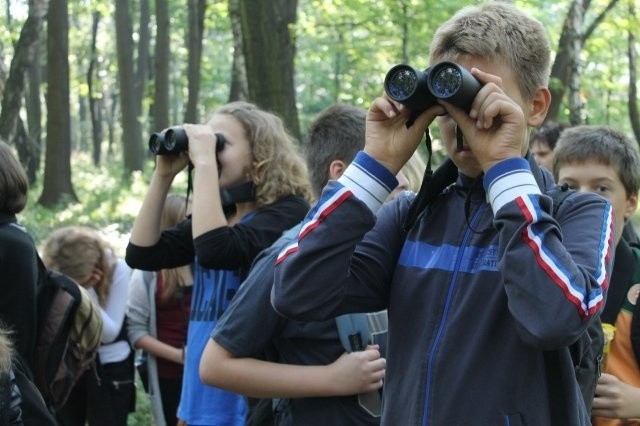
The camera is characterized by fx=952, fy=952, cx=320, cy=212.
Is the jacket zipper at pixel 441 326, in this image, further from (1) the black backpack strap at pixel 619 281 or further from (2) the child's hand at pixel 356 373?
(1) the black backpack strap at pixel 619 281

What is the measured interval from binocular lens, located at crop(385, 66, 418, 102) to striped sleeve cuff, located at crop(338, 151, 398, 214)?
7.4 inches

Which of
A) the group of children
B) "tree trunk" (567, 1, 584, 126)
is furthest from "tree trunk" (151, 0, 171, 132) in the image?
the group of children

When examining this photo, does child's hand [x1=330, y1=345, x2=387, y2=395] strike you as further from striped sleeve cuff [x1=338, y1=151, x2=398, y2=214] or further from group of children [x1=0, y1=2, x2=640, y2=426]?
striped sleeve cuff [x1=338, y1=151, x2=398, y2=214]

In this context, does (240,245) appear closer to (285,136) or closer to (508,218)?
(285,136)

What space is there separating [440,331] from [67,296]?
9.32ft

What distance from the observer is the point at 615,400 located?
301 centimetres

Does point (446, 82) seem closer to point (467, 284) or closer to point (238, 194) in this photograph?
point (467, 284)

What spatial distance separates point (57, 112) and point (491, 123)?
64.0 ft

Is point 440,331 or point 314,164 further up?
point 314,164

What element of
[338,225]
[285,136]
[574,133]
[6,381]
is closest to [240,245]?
[285,136]

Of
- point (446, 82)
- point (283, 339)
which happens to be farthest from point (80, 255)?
point (446, 82)

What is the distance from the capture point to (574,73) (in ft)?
41.4

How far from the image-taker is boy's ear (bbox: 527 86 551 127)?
2.39 metres

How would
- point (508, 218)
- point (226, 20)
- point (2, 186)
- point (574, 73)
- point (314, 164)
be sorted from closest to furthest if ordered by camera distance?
1. point (508, 218)
2. point (314, 164)
3. point (2, 186)
4. point (574, 73)
5. point (226, 20)
